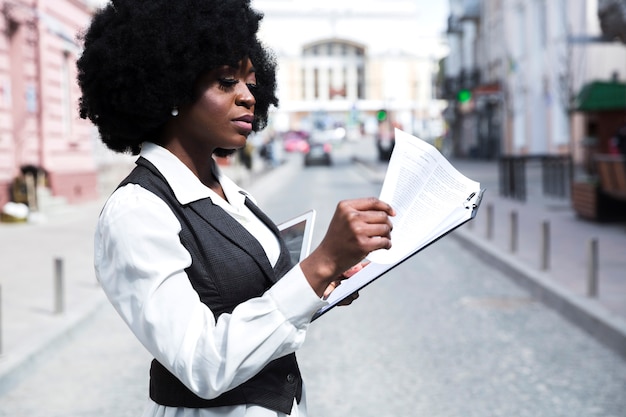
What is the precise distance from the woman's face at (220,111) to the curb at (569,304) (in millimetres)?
5817

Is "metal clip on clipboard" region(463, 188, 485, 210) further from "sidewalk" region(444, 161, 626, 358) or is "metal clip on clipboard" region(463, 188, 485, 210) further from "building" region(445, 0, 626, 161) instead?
"building" region(445, 0, 626, 161)

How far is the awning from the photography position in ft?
70.2

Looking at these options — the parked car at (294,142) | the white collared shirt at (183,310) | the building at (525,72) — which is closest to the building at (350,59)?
the parked car at (294,142)

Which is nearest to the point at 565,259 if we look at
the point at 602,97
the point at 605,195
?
the point at 605,195

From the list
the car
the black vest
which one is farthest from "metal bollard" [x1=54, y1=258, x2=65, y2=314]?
the car

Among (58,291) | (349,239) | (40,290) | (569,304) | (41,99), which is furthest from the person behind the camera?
(41,99)

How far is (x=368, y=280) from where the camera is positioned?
6.40ft

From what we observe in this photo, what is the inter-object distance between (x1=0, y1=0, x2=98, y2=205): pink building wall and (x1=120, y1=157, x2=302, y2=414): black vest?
15.8m

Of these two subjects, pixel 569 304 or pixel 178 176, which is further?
pixel 569 304

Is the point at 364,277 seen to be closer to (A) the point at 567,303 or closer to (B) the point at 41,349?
(B) the point at 41,349

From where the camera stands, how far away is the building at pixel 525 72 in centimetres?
3341

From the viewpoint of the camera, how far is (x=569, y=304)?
8.75 m

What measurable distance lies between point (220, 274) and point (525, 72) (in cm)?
4347

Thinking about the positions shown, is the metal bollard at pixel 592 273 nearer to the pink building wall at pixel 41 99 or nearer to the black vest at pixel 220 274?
the black vest at pixel 220 274
